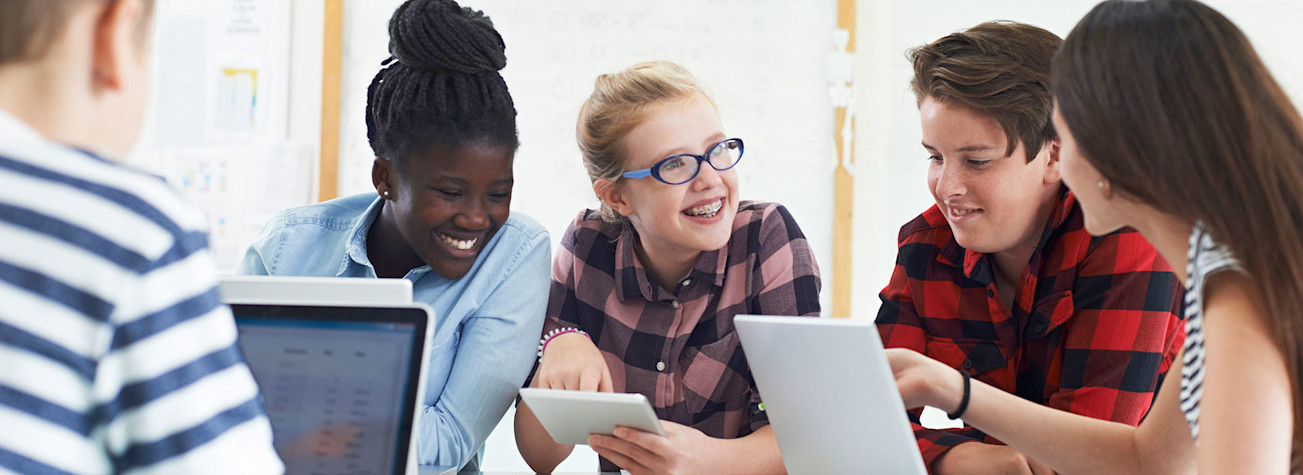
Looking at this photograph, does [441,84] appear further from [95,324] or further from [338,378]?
[95,324]

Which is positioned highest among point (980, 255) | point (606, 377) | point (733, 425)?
point (980, 255)

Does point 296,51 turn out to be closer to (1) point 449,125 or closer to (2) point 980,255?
(1) point 449,125

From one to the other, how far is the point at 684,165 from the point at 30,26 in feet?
3.62

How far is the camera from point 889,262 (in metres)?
2.93

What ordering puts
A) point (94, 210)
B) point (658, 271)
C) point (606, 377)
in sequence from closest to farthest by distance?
point (94, 210), point (606, 377), point (658, 271)

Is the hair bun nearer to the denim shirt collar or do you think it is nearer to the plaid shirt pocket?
the denim shirt collar

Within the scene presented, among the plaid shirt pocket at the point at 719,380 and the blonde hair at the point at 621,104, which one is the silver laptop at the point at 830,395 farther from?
the blonde hair at the point at 621,104

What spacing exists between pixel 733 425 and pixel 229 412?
3.59ft

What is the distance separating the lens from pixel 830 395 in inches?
40.0

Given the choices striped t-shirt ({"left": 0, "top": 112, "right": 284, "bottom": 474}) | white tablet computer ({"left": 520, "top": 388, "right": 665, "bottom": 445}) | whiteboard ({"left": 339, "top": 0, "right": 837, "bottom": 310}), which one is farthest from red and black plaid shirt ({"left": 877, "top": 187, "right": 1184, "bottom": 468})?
whiteboard ({"left": 339, "top": 0, "right": 837, "bottom": 310})

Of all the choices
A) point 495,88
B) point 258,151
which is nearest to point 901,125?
point 495,88

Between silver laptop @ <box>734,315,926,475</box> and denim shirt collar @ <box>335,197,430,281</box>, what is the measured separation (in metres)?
0.66

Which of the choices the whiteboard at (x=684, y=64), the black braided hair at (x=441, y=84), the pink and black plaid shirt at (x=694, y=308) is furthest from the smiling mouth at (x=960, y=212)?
the whiteboard at (x=684, y=64)

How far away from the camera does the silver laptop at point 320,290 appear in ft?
3.10
